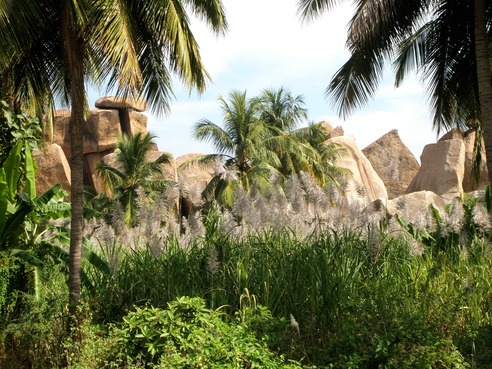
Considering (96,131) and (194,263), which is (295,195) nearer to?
(194,263)

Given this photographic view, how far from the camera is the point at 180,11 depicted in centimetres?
997

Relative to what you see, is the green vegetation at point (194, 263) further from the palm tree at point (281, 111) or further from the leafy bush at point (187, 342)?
the palm tree at point (281, 111)

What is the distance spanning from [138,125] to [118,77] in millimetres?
32562

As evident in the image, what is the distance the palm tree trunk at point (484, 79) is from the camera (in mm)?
11820

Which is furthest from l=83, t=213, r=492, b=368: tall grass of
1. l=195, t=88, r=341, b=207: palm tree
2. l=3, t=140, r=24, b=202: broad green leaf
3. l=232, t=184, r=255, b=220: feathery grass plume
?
l=195, t=88, r=341, b=207: palm tree

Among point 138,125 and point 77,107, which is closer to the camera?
point 77,107

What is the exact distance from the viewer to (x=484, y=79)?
1208cm

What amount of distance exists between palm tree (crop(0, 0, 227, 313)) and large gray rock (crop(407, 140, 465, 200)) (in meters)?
25.6

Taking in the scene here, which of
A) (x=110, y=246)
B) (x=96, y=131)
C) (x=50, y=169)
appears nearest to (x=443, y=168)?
A: (x=96, y=131)

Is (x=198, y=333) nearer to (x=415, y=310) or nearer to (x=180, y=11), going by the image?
(x=415, y=310)

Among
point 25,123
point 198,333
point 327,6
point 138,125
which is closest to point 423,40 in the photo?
point 327,6

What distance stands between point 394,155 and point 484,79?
1098 inches

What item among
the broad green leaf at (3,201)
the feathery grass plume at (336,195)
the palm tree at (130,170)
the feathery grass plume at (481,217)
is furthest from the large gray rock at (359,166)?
the broad green leaf at (3,201)

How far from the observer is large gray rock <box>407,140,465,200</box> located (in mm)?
34531
